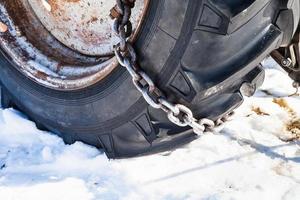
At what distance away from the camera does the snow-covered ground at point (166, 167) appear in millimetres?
1496

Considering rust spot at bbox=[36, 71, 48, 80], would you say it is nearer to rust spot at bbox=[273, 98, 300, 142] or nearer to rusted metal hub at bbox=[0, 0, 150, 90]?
rusted metal hub at bbox=[0, 0, 150, 90]

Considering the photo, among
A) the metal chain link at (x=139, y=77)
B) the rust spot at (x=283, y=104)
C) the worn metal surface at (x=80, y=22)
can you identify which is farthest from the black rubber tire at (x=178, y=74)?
the rust spot at (x=283, y=104)

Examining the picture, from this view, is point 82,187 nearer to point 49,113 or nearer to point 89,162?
point 89,162

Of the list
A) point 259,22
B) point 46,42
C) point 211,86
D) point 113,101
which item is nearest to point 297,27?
point 259,22

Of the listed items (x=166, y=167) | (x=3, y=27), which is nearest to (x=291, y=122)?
(x=166, y=167)

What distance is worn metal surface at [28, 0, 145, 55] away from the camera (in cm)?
158

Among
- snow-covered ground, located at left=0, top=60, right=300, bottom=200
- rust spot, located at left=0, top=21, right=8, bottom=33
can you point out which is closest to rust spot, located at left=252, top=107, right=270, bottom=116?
snow-covered ground, located at left=0, top=60, right=300, bottom=200

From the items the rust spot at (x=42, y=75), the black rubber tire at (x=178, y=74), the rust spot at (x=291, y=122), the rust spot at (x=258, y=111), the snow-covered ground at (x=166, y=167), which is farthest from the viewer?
the rust spot at (x=258, y=111)

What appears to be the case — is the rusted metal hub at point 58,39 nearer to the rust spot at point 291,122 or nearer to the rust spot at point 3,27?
the rust spot at point 3,27

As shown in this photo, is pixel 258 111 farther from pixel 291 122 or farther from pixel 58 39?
pixel 58 39

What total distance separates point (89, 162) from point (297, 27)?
30.1 inches

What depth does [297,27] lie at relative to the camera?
1.34 m

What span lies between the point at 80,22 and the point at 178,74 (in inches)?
19.2

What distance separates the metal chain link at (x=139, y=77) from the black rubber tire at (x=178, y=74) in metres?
0.03
